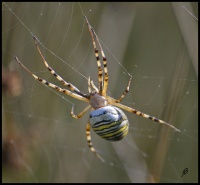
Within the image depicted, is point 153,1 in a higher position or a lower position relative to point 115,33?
higher

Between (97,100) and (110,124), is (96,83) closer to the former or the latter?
(97,100)

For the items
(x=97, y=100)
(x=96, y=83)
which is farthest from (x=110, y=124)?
(x=96, y=83)

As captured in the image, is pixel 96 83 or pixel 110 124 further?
pixel 96 83

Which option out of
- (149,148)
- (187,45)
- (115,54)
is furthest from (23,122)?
(187,45)

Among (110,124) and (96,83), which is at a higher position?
(96,83)

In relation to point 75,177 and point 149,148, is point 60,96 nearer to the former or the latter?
point 75,177

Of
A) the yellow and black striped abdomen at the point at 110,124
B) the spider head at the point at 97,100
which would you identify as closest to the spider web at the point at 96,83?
the spider head at the point at 97,100

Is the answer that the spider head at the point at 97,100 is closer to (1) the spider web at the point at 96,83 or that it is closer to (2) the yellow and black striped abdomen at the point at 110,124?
(1) the spider web at the point at 96,83
